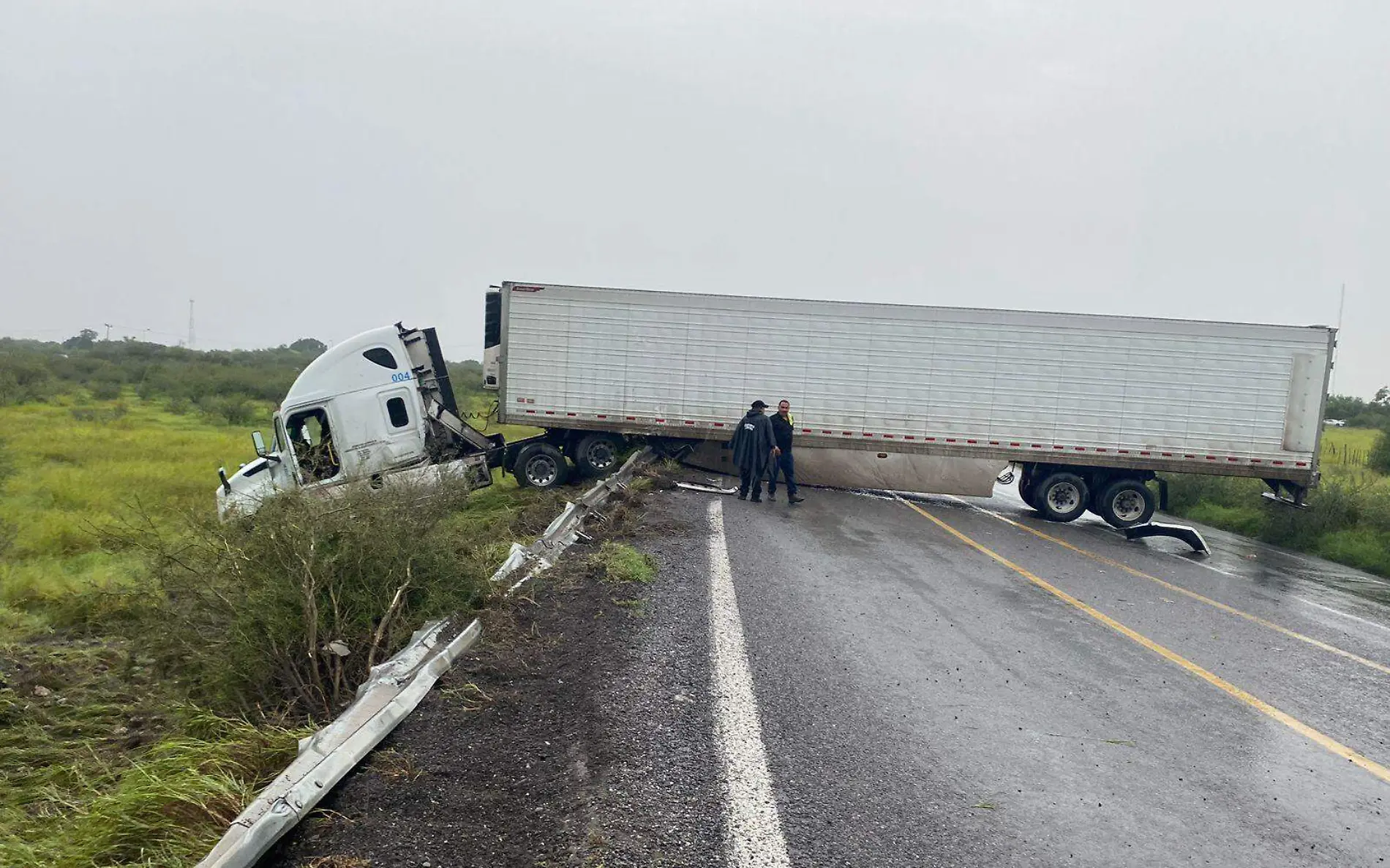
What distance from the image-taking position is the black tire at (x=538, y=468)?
50.0 ft

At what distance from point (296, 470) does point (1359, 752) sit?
37.7ft

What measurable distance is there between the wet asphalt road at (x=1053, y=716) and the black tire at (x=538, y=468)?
21.9 feet

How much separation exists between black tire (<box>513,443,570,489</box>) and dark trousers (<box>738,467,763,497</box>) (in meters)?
3.64

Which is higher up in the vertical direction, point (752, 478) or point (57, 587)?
point (752, 478)

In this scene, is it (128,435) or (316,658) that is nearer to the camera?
(316,658)

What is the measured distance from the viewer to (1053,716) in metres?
4.80

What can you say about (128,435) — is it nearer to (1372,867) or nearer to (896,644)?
(896,644)

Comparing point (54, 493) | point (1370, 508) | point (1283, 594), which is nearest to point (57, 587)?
point (54, 493)

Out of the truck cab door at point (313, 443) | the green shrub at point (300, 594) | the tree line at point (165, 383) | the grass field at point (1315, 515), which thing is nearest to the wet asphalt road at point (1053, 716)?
the green shrub at point (300, 594)

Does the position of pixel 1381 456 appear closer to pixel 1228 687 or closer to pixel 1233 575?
pixel 1233 575

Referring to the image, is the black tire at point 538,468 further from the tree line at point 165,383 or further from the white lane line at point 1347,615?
the tree line at point 165,383

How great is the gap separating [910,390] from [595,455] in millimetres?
5788

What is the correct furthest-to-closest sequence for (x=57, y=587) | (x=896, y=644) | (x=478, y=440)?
(x=478, y=440), (x=57, y=587), (x=896, y=644)

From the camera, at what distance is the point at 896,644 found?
600 centimetres
